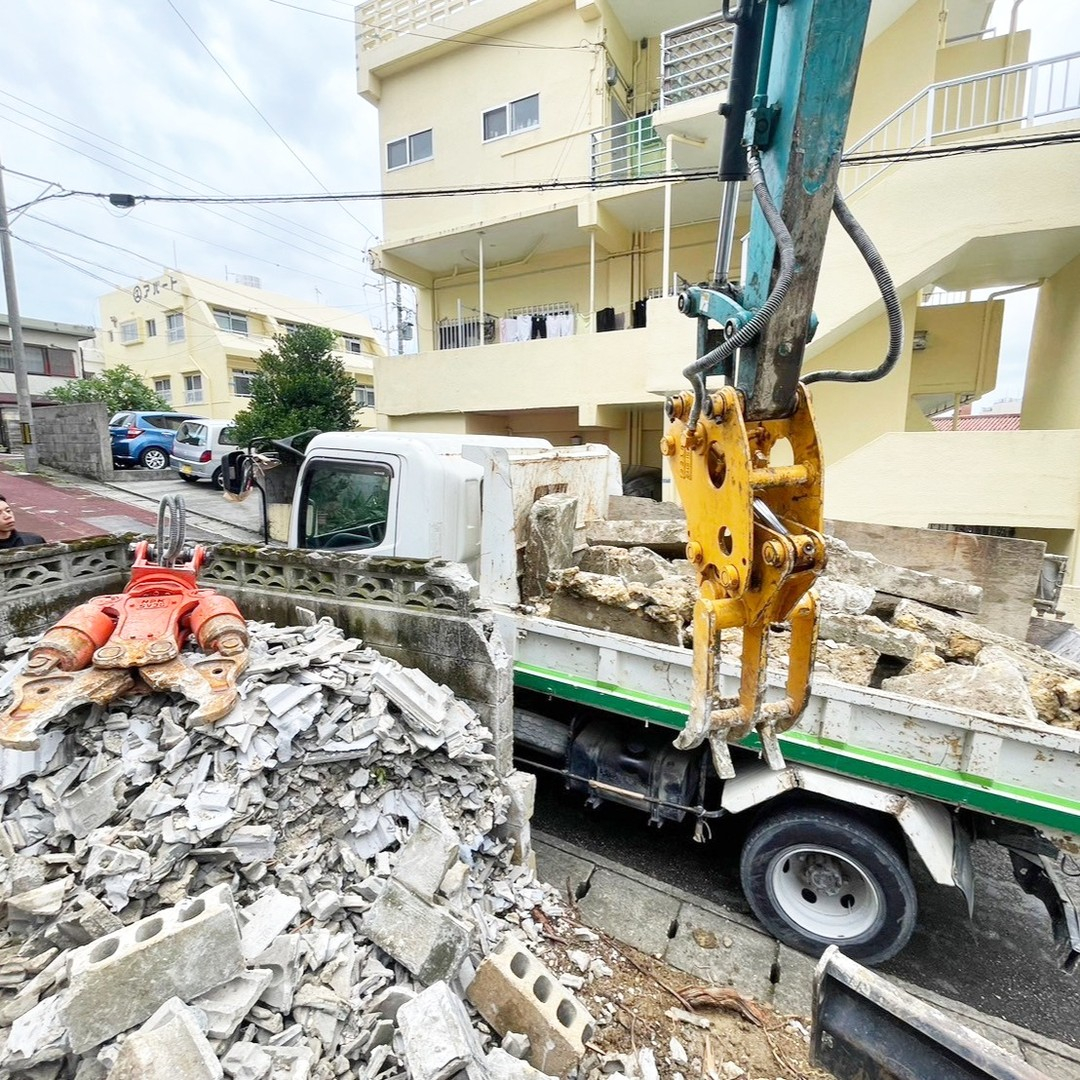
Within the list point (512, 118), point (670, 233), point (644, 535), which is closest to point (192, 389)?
point (512, 118)

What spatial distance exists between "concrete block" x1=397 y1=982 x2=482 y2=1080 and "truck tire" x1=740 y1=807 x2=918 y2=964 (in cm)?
184

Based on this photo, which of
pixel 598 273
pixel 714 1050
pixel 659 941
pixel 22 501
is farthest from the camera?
pixel 598 273

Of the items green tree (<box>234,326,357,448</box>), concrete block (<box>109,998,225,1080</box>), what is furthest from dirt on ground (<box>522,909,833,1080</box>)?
green tree (<box>234,326,357,448</box>)

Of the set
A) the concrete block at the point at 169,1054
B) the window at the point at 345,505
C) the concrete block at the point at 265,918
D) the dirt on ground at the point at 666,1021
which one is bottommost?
the dirt on ground at the point at 666,1021

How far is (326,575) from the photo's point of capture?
3.54 meters

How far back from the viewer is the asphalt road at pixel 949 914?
9.56 ft

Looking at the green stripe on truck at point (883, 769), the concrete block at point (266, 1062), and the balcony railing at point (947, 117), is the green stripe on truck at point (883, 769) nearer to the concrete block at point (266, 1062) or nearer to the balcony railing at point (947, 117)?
the concrete block at point (266, 1062)

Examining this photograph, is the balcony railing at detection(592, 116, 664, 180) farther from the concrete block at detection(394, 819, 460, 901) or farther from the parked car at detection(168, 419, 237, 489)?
the concrete block at detection(394, 819, 460, 901)

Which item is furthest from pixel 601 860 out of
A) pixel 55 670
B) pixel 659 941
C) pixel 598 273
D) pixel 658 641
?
pixel 598 273

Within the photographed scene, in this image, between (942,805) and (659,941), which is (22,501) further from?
(942,805)

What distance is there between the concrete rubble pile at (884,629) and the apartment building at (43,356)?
1132 inches

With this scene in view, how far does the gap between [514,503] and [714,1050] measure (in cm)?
292

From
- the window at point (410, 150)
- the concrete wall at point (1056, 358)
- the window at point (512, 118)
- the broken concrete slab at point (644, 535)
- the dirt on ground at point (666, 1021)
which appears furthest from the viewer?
the window at point (410, 150)

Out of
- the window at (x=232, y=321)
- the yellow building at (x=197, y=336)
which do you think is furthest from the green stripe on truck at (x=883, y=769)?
the window at (x=232, y=321)
